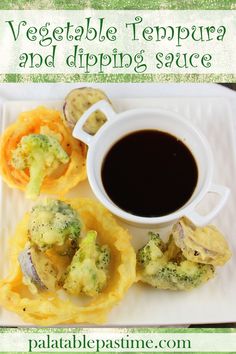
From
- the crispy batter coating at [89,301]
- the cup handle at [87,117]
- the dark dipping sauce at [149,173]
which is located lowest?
the crispy batter coating at [89,301]

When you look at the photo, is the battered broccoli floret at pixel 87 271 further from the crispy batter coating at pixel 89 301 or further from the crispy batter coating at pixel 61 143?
the crispy batter coating at pixel 61 143

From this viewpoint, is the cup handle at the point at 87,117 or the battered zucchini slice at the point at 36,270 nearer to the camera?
the battered zucchini slice at the point at 36,270

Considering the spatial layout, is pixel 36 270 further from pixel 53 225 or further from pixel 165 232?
pixel 165 232

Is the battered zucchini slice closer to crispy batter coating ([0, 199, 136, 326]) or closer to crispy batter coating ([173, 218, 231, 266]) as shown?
crispy batter coating ([0, 199, 136, 326])

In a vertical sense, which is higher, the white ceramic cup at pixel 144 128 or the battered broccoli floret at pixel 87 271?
the white ceramic cup at pixel 144 128

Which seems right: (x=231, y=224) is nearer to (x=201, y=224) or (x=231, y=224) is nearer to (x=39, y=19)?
(x=201, y=224)

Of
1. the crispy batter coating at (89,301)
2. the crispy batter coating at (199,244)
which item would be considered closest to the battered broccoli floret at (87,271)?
the crispy batter coating at (89,301)
